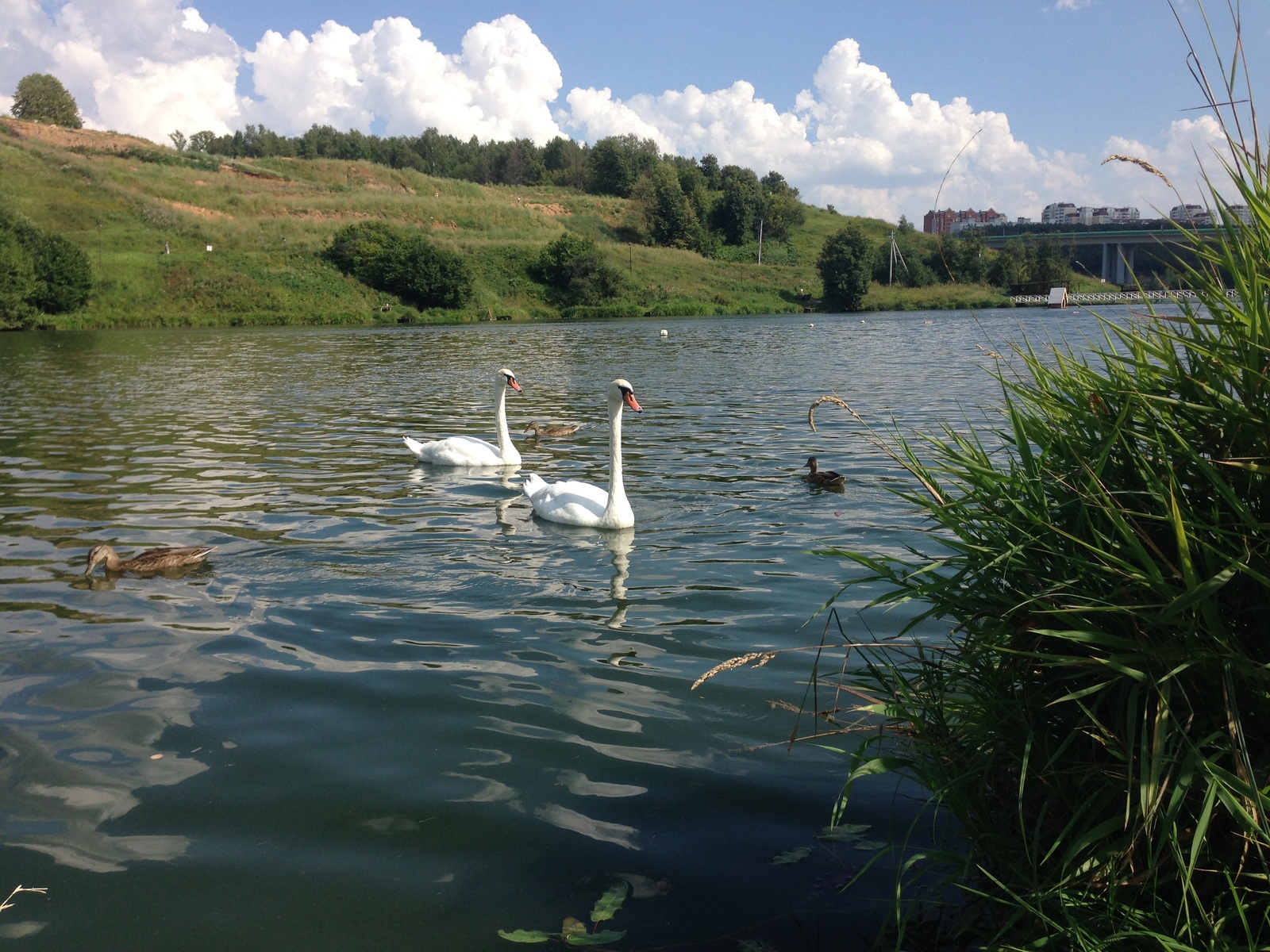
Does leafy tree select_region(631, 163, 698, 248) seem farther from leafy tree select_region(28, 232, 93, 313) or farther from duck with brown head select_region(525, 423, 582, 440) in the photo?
duck with brown head select_region(525, 423, 582, 440)

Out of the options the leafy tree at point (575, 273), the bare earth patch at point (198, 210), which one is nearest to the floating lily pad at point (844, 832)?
the leafy tree at point (575, 273)

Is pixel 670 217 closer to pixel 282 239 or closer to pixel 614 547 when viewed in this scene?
pixel 282 239

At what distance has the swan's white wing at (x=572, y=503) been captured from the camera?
8820 mm

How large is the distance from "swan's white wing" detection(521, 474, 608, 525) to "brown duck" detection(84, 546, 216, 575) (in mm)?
3195

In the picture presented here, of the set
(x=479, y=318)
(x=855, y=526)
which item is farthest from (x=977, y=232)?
(x=479, y=318)

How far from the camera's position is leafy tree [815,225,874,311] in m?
83.2

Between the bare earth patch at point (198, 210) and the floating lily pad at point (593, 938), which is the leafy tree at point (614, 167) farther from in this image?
the floating lily pad at point (593, 938)

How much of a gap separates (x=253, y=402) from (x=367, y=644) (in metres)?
15.6

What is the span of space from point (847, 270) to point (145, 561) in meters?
81.5

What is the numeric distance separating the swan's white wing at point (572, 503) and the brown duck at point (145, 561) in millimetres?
3195

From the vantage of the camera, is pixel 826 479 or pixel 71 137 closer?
pixel 826 479

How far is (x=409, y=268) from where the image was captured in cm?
6631

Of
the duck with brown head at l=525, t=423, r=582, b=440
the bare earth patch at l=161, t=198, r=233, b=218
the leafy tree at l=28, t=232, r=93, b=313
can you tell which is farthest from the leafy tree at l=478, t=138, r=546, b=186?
the duck with brown head at l=525, t=423, r=582, b=440

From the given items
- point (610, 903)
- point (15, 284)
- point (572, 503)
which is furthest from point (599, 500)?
point (15, 284)
